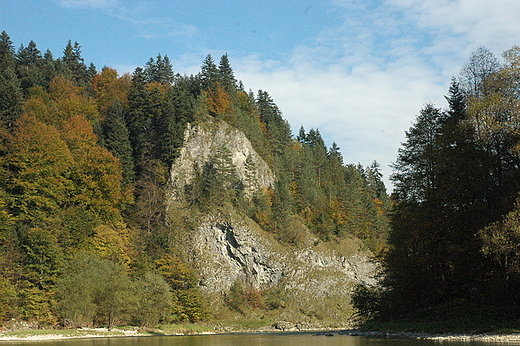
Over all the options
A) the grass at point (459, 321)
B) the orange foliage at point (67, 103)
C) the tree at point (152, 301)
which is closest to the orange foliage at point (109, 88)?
the orange foliage at point (67, 103)

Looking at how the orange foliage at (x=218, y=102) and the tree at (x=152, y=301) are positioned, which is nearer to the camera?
the tree at (x=152, y=301)

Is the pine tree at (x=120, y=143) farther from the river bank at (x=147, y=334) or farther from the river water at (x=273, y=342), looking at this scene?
the river water at (x=273, y=342)

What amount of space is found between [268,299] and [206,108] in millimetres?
35906

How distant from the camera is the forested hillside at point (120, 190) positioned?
5212 cm

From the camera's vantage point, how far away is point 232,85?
319 ft

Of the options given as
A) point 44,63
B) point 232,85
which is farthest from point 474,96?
point 44,63

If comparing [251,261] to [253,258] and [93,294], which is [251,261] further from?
[93,294]

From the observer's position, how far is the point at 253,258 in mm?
77062

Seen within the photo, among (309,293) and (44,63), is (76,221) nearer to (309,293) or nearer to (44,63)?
(309,293)

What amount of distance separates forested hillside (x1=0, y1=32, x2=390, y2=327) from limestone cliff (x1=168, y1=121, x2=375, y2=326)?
6.66 ft

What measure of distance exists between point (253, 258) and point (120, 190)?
23366 mm

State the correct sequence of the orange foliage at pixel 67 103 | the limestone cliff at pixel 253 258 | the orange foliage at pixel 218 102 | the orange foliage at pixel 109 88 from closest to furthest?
1. the limestone cliff at pixel 253 258
2. the orange foliage at pixel 67 103
3. the orange foliage at pixel 218 102
4. the orange foliage at pixel 109 88

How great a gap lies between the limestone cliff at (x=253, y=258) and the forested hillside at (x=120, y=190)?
203cm

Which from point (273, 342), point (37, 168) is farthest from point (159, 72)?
point (273, 342)
